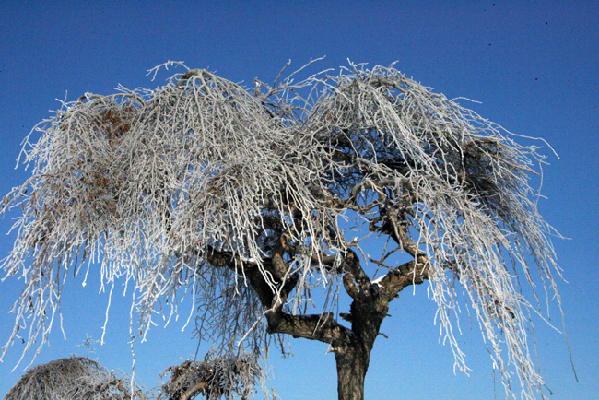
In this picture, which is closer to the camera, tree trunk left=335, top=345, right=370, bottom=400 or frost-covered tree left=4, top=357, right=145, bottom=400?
tree trunk left=335, top=345, right=370, bottom=400

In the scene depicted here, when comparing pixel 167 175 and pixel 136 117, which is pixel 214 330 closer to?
pixel 167 175

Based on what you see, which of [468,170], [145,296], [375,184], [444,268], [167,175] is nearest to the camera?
[145,296]

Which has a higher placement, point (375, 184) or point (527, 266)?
point (375, 184)

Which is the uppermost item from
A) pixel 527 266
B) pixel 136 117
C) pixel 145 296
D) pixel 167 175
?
pixel 136 117

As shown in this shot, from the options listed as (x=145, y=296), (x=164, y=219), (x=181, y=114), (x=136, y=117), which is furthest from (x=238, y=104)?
(x=145, y=296)

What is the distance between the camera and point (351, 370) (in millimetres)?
6047

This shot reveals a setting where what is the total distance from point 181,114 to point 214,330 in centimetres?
275

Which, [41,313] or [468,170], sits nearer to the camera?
[41,313]

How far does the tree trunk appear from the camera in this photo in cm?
598

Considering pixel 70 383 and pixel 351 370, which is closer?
pixel 351 370

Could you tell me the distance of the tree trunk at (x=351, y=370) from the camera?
5.98 meters

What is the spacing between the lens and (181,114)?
573 cm

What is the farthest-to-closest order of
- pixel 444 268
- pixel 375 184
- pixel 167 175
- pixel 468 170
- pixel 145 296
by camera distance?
pixel 468 170 → pixel 375 184 → pixel 167 175 → pixel 444 268 → pixel 145 296

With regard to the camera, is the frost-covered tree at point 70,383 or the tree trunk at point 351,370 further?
the frost-covered tree at point 70,383
